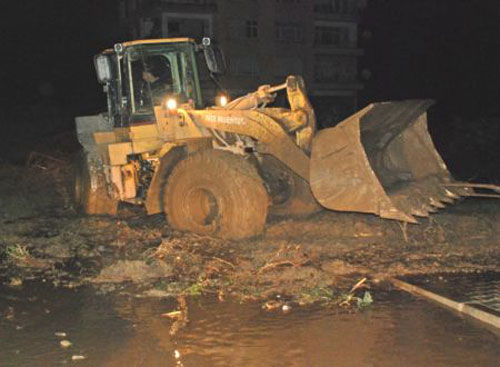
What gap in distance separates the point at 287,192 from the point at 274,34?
42.4 meters

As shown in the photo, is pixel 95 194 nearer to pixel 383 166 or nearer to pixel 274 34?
pixel 383 166

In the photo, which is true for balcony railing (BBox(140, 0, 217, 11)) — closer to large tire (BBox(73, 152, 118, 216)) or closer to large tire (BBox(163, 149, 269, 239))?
large tire (BBox(73, 152, 118, 216))

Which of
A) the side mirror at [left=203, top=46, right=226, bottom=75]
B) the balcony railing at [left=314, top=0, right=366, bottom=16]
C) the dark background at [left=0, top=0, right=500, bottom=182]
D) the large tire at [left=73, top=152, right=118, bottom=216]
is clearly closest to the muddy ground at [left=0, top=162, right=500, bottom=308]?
the large tire at [left=73, top=152, right=118, bottom=216]

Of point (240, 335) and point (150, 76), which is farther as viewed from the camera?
point (150, 76)

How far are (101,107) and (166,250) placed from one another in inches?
1603

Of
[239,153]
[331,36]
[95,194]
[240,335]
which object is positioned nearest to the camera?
[240,335]

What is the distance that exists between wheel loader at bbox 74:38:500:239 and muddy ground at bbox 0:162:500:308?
56cm

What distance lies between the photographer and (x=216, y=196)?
11750 mm

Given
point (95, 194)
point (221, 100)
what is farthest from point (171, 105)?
point (95, 194)

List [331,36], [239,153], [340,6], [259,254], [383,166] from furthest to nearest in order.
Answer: [340,6] → [331,36] → [239,153] → [383,166] → [259,254]

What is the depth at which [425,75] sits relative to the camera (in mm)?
65562

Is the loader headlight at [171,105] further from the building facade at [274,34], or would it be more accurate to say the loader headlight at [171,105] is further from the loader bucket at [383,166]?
the building facade at [274,34]

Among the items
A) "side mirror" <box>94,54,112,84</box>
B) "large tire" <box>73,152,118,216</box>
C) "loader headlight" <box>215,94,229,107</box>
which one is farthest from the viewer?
"large tire" <box>73,152,118,216</box>

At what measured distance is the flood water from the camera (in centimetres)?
665
